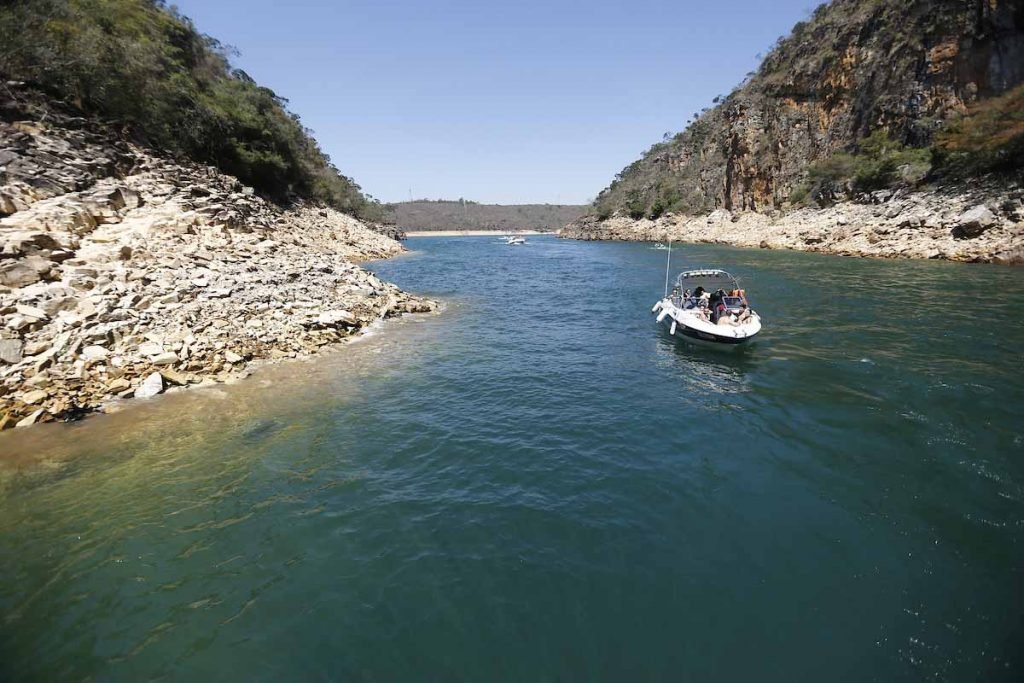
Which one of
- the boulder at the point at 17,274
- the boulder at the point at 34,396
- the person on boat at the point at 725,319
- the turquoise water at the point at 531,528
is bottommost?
the turquoise water at the point at 531,528

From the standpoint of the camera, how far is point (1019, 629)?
17.6ft

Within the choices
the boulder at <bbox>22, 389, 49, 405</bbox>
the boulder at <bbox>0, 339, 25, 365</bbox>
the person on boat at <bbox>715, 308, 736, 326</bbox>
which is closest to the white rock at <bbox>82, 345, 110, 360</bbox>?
the boulder at <bbox>0, 339, 25, 365</bbox>

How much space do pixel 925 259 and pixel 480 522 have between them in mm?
40136

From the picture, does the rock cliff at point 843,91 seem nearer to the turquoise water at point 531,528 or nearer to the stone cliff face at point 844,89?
the stone cliff face at point 844,89

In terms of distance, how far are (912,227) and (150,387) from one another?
47322 mm

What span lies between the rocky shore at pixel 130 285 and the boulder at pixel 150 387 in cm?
3

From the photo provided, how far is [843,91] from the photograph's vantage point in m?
58.7

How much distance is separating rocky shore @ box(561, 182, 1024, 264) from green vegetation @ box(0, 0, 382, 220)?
48750 mm

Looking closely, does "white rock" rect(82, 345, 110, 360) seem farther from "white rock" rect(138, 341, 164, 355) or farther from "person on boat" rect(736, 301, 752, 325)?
"person on boat" rect(736, 301, 752, 325)

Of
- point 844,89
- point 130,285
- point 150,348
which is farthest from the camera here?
point 844,89

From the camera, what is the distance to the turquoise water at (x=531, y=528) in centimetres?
518

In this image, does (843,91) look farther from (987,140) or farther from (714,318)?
(714,318)

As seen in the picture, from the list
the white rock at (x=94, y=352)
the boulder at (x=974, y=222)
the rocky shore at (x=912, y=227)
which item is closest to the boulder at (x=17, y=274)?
the white rock at (x=94, y=352)

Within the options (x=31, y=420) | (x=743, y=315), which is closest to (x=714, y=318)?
(x=743, y=315)
